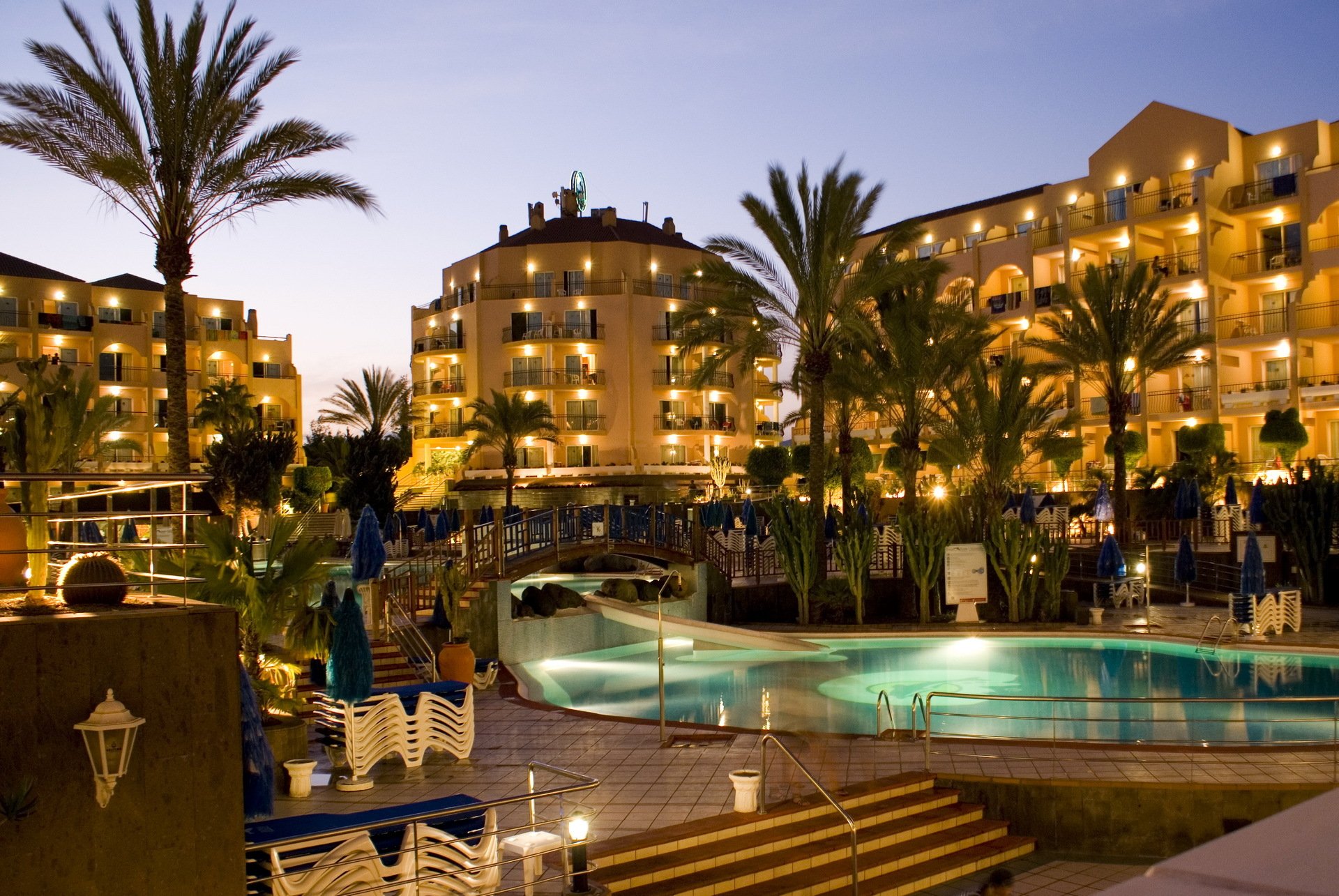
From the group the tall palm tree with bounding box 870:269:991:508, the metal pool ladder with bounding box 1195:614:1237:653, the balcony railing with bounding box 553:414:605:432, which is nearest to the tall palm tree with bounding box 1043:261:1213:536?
the tall palm tree with bounding box 870:269:991:508

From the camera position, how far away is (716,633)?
70.6ft

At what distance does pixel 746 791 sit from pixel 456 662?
7017 millimetres

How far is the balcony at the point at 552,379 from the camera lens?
58.1 metres

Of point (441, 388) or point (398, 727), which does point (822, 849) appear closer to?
point (398, 727)

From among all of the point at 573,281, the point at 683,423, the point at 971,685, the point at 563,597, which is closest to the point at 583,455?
the point at 683,423

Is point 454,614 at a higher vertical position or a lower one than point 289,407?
lower

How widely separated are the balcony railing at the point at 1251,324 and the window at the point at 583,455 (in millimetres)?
28986

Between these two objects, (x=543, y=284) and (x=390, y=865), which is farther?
(x=543, y=284)

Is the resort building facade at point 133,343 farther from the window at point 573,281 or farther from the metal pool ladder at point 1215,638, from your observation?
the metal pool ladder at point 1215,638

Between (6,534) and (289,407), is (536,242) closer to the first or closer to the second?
(289,407)

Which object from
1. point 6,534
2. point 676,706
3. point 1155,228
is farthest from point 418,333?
point 6,534

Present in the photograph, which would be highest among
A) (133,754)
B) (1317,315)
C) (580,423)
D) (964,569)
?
(1317,315)

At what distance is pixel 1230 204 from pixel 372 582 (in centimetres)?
3976

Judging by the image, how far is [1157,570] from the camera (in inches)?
1108
